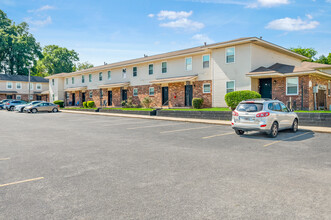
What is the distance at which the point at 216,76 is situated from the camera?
79.5 ft

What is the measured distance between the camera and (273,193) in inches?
174

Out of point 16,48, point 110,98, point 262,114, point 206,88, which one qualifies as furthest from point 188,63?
point 16,48

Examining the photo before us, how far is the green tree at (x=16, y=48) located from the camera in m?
66.0

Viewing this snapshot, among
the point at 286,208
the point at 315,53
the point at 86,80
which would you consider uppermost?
the point at 315,53

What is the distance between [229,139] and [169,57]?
19262 mm

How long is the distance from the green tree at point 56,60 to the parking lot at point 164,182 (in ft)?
259

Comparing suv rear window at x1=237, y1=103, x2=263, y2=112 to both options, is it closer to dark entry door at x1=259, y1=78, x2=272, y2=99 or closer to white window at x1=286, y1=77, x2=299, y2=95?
white window at x1=286, y1=77, x2=299, y2=95

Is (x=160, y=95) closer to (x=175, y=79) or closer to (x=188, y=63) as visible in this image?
(x=175, y=79)

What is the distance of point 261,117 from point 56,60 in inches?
3169

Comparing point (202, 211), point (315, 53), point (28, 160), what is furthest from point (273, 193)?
point (315, 53)

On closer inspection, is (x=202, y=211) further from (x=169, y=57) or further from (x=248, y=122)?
(x=169, y=57)

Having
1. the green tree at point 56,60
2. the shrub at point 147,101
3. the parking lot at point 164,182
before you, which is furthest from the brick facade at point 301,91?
the green tree at point 56,60

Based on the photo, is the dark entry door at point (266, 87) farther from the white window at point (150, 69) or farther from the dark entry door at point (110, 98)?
the dark entry door at point (110, 98)

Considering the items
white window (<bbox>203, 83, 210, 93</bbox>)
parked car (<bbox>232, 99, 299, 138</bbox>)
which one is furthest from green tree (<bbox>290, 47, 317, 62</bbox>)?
parked car (<bbox>232, 99, 299, 138</bbox>)
